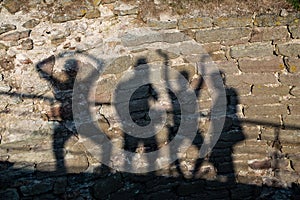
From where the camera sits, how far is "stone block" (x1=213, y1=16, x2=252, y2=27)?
289cm

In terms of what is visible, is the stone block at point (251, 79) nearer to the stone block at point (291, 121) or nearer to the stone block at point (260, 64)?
the stone block at point (260, 64)

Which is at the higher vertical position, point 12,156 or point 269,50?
point 269,50

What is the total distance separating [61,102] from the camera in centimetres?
280

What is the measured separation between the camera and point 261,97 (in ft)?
10.0

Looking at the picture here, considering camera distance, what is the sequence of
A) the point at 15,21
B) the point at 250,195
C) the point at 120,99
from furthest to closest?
1. the point at 250,195
2. the point at 120,99
3. the point at 15,21

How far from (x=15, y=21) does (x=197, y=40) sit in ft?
4.45

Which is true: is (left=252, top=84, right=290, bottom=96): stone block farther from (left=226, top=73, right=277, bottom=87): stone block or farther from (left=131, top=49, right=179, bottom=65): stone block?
(left=131, top=49, right=179, bottom=65): stone block

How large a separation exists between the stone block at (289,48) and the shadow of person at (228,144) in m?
0.48

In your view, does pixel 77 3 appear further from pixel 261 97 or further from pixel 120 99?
pixel 261 97

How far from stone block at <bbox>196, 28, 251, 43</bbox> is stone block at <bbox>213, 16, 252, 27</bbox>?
31mm

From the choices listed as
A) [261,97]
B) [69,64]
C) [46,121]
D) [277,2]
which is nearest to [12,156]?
[46,121]

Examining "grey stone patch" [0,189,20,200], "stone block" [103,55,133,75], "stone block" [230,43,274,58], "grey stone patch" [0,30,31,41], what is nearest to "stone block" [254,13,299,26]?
"stone block" [230,43,274,58]

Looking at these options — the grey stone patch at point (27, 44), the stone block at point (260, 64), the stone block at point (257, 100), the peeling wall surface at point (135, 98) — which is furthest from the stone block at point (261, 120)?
the grey stone patch at point (27, 44)

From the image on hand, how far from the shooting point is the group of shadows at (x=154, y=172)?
9.18ft
